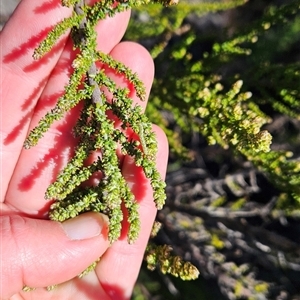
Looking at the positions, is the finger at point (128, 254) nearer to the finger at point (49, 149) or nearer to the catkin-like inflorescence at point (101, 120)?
the finger at point (49, 149)

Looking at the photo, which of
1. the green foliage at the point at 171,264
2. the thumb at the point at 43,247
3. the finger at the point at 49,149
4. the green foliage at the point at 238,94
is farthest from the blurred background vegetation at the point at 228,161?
the thumb at the point at 43,247

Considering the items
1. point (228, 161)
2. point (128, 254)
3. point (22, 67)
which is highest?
point (228, 161)

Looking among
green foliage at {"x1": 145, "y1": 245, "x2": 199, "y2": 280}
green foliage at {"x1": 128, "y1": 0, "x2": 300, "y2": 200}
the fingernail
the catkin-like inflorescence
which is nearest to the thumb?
the fingernail

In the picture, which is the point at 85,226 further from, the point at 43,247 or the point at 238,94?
the point at 238,94

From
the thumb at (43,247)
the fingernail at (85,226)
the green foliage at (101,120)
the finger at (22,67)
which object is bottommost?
the thumb at (43,247)

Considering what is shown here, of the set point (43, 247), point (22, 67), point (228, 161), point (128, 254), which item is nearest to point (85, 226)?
point (43, 247)

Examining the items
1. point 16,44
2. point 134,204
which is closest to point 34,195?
point 16,44

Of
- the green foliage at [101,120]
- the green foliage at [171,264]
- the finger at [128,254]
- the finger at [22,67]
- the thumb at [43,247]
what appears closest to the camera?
the green foliage at [101,120]
